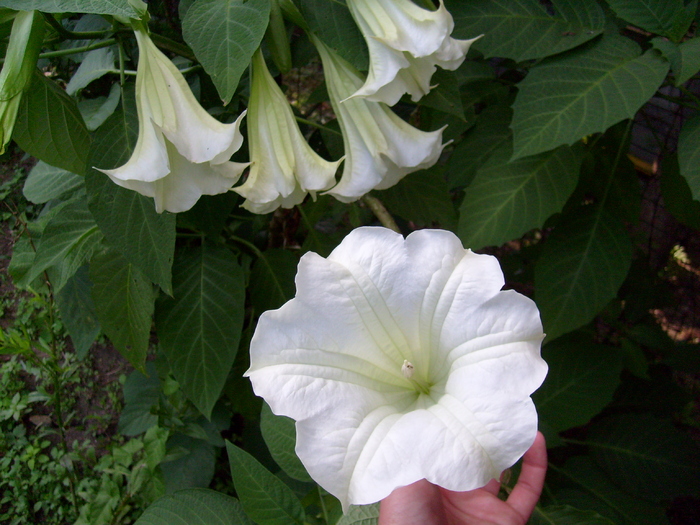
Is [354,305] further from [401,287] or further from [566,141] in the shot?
[566,141]

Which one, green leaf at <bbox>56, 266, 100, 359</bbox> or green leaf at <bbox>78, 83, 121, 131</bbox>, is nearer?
green leaf at <bbox>78, 83, 121, 131</bbox>

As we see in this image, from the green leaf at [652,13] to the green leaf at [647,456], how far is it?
1.04 metres

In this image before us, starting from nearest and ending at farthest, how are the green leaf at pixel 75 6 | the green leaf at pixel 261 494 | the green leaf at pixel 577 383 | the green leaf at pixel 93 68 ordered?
the green leaf at pixel 75 6 → the green leaf at pixel 261 494 → the green leaf at pixel 93 68 → the green leaf at pixel 577 383

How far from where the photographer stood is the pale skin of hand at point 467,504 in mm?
630

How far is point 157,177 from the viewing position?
0.68 m

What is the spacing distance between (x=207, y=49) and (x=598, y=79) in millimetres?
678

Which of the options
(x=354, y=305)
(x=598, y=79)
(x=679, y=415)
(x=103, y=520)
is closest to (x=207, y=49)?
(x=354, y=305)

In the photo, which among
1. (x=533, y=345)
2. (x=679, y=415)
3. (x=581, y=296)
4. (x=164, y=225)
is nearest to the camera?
(x=533, y=345)

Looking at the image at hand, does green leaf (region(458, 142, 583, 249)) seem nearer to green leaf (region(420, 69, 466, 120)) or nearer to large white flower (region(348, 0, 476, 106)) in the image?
green leaf (region(420, 69, 466, 120))

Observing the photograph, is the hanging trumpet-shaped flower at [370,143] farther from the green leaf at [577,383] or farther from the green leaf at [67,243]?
the green leaf at [577,383]

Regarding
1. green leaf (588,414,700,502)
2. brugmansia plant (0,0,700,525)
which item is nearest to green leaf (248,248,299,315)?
brugmansia plant (0,0,700,525)

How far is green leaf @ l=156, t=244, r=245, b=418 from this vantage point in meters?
1.04

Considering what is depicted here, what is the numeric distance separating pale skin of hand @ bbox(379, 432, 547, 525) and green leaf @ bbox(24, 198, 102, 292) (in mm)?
731

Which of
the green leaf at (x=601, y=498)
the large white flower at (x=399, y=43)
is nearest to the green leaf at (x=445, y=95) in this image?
the large white flower at (x=399, y=43)
